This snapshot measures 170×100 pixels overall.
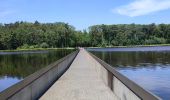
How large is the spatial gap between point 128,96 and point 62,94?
4312mm

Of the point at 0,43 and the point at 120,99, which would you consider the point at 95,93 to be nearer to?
the point at 120,99

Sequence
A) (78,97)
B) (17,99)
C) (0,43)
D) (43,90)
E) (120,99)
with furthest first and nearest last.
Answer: (0,43), (43,90), (78,97), (120,99), (17,99)

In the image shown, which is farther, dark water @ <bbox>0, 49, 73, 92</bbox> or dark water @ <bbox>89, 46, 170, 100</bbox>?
dark water @ <bbox>0, 49, 73, 92</bbox>

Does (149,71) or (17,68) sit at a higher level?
(149,71)

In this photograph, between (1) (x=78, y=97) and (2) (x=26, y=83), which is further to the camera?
(1) (x=78, y=97)

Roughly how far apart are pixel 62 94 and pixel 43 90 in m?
1.22

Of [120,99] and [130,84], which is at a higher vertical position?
[130,84]

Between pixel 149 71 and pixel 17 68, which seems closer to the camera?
pixel 149 71

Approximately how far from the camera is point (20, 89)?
10.0m

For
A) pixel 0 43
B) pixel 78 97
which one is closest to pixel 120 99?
pixel 78 97

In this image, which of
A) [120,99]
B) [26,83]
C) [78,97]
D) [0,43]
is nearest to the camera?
[26,83]

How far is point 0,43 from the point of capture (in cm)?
19912

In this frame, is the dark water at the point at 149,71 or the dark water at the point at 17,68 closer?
the dark water at the point at 149,71

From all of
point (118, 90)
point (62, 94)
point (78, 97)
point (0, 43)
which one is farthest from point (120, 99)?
point (0, 43)
